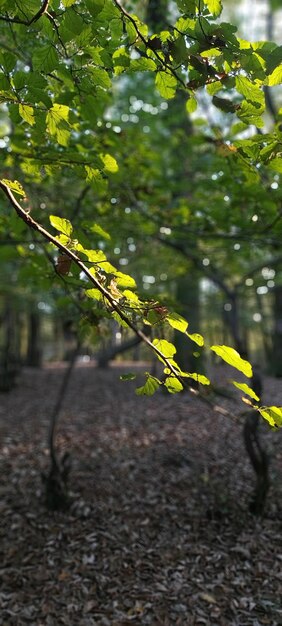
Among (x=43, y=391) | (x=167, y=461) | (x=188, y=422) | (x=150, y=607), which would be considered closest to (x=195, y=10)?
(x=150, y=607)

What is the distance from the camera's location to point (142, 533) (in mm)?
4461

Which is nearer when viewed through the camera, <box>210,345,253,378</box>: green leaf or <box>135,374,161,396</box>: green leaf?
<box>210,345,253,378</box>: green leaf

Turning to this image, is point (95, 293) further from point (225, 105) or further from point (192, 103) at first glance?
point (192, 103)

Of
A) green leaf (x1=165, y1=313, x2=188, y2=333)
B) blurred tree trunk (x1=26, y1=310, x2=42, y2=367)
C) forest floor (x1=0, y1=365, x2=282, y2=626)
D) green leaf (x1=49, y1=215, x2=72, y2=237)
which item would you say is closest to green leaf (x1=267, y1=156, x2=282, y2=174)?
green leaf (x1=165, y1=313, x2=188, y2=333)

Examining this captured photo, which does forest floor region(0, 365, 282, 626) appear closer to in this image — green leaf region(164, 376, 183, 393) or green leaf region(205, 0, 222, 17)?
green leaf region(164, 376, 183, 393)

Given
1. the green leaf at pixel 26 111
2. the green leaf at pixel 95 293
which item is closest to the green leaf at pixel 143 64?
the green leaf at pixel 26 111

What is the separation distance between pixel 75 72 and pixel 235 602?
4122 millimetres

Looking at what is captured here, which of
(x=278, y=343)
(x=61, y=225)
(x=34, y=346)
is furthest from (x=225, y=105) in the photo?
(x=34, y=346)

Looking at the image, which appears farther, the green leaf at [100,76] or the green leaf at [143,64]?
the green leaf at [100,76]

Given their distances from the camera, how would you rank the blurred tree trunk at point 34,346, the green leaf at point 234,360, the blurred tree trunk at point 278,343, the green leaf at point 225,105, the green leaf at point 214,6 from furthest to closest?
the blurred tree trunk at point 34,346
the blurred tree trunk at point 278,343
the green leaf at point 225,105
the green leaf at point 214,6
the green leaf at point 234,360

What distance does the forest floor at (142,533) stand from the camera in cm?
351

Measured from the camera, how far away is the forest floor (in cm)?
351

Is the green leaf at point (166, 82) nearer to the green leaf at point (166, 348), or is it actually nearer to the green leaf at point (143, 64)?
the green leaf at point (143, 64)

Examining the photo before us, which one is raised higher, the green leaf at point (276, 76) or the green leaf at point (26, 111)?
the green leaf at point (276, 76)
